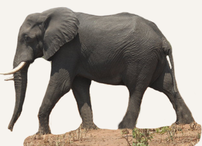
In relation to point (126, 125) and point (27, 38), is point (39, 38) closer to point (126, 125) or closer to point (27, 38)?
point (27, 38)

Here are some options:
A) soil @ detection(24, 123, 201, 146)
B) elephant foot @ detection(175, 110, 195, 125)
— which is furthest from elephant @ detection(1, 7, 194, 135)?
elephant foot @ detection(175, 110, 195, 125)

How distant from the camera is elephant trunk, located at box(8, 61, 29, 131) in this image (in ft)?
26.9

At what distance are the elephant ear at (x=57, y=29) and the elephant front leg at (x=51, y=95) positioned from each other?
14.7 inches

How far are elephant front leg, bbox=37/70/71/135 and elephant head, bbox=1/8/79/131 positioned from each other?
37 cm

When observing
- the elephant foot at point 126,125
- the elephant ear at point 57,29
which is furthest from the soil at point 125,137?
the elephant ear at point 57,29

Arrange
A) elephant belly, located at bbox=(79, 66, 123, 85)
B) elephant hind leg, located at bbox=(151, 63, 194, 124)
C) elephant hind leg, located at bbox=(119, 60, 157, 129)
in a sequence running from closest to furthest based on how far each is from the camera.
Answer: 1. elephant hind leg, located at bbox=(119, 60, 157, 129)
2. elephant belly, located at bbox=(79, 66, 123, 85)
3. elephant hind leg, located at bbox=(151, 63, 194, 124)

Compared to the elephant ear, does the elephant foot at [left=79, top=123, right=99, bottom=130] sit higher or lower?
lower

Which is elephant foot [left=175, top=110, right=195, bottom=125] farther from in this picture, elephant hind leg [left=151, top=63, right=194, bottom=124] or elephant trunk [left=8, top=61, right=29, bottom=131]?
elephant trunk [left=8, top=61, right=29, bottom=131]

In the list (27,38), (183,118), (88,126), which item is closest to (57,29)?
(27,38)

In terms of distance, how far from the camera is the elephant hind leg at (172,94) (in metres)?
8.33

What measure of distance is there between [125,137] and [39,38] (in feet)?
6.46

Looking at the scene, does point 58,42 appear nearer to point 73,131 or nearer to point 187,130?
point 73,131

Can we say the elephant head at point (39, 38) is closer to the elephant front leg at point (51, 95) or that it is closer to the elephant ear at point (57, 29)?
the elephant ear at point (57, 29)

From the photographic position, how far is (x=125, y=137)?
7543 mm
